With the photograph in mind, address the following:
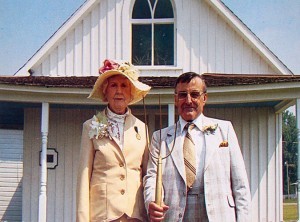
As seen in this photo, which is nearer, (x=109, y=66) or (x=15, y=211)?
(x=109, y=66)

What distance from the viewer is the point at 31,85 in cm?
1059

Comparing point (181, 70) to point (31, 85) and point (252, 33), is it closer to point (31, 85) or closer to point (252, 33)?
point (252, 33)

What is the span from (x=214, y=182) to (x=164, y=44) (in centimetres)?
951

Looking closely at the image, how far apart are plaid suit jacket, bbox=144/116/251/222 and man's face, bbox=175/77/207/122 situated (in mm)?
194

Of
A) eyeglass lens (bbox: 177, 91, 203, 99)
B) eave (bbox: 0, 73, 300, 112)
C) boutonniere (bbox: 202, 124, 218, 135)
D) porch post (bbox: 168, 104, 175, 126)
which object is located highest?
eave (bbox: 0, 73, 300, 112)

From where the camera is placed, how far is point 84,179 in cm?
399

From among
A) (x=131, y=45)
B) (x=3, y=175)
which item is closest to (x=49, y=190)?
(x=131, y=45)

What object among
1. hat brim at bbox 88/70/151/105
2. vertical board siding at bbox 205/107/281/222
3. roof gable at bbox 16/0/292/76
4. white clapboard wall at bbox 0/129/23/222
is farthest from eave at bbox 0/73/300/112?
hat brim at bbox 88/70/151/105

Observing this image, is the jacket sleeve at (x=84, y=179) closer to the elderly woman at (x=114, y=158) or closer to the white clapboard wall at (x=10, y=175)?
the elderly woman at (x=114, y=158)

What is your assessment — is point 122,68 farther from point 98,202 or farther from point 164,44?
point 164,44

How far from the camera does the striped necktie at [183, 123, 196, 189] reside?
387cm

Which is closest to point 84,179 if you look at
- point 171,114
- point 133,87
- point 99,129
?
point 99,129

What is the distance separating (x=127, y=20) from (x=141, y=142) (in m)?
9.17

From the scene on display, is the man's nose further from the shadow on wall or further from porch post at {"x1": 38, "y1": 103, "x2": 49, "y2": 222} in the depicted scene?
the shadow on wall
